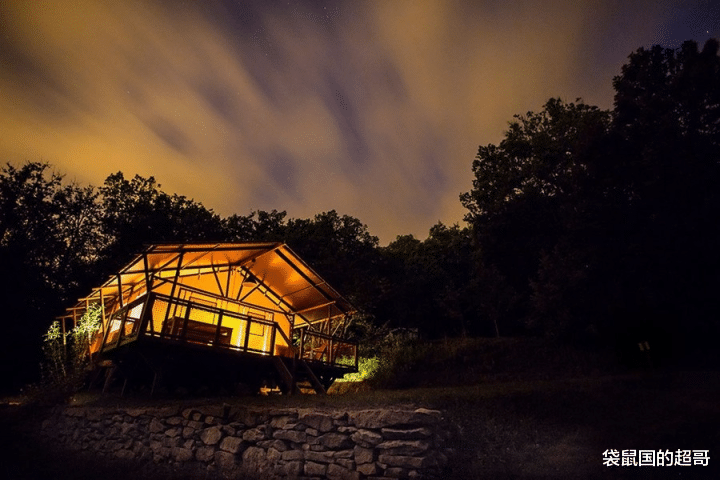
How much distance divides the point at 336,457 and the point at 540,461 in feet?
11.4

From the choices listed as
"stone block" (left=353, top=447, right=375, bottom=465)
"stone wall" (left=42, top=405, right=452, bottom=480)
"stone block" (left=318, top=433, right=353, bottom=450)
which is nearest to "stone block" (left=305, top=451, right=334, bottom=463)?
"stone wall" (left=42, top=405, right=452, bottom=480)

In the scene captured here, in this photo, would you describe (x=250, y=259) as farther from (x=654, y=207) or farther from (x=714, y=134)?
(x=714, y=134)

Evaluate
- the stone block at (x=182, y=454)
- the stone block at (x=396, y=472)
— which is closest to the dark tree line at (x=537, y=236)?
the stone block at (x=182, y=454)

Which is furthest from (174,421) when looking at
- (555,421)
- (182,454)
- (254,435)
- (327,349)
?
(555,421)

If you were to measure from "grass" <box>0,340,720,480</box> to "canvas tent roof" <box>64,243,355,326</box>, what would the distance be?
4.48m

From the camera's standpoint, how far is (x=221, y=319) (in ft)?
41.0

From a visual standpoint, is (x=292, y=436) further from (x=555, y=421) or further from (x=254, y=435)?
(x=555, y=421)

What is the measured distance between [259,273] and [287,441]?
34.8ft

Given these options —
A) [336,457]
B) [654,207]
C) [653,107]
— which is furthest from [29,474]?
[653,107]

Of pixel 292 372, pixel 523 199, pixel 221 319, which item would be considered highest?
pixel 523 199

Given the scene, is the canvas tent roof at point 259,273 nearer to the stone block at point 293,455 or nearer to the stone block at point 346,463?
the stone block at point 293,455

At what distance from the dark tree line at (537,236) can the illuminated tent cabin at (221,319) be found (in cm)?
251

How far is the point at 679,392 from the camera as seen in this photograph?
11.2 meters

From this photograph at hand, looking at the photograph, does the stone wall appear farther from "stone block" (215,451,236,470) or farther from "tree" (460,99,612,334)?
"tree" (460,99,612,334)
